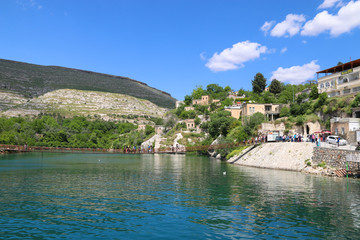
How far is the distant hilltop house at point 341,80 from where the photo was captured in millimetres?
60822

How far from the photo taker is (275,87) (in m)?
127

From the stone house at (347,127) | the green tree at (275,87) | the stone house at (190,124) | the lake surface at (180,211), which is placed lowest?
the lake surface at (180,211)

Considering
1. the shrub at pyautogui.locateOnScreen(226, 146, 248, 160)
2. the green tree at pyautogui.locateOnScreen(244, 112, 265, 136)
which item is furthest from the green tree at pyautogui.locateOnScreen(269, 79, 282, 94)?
the shrub at pyautogui.locateOnScreen(226, 146, 248, 160)

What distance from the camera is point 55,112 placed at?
181 meters

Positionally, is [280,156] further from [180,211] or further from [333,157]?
[180,211]

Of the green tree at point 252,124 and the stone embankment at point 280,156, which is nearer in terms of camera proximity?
the stone embankment at point 280,156

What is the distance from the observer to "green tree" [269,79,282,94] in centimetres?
12720

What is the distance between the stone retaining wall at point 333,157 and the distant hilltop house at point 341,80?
29.8 metres

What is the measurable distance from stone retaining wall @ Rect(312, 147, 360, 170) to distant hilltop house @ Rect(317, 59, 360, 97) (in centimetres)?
2983

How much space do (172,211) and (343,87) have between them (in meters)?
60.6

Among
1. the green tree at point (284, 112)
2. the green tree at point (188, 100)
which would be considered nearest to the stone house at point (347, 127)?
the green tree at point (284, 112)

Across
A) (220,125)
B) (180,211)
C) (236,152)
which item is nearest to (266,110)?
(220,125)

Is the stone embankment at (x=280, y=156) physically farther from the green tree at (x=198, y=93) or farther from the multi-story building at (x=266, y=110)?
the green tree at (x=198, y=93)

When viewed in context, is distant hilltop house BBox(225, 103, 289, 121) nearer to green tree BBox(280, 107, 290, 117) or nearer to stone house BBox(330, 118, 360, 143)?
green tree BBox(280, 107, 290, 117)
